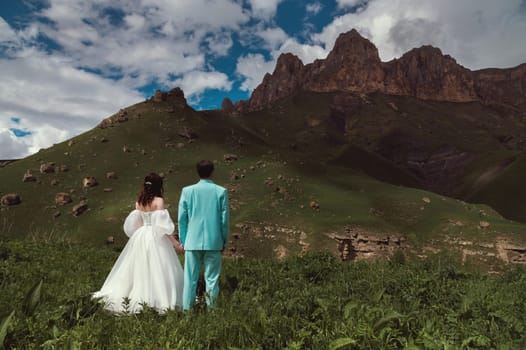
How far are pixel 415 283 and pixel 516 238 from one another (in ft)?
127

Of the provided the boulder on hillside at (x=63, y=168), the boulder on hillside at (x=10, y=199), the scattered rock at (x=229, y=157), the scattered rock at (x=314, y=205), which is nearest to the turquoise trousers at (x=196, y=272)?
the scattered rock at (x=314, y=205)

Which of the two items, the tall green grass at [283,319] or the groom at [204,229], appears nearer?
the tall green grass at [283,319]

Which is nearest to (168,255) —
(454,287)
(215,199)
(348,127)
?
(215,199)

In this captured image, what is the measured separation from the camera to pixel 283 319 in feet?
17.7

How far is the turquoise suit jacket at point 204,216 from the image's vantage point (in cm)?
751

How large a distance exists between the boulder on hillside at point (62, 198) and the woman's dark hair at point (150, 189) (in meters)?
43.0

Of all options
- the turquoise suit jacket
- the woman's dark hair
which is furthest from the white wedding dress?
the turquoise suit jacket

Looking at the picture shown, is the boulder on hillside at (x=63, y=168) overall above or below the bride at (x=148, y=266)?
above

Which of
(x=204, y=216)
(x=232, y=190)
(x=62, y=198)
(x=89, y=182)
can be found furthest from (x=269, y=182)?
(x=204, y=216)

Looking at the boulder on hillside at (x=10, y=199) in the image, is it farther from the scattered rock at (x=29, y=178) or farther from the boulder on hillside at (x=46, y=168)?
the boulder on hillside at (x=46, y=168)

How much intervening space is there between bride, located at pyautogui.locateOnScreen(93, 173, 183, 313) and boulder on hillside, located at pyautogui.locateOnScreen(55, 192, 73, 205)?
42986 millimetres

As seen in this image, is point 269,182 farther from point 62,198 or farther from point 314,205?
point 62,198

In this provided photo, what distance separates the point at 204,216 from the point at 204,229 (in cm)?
26

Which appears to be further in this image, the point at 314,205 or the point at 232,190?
the point at 232,190
